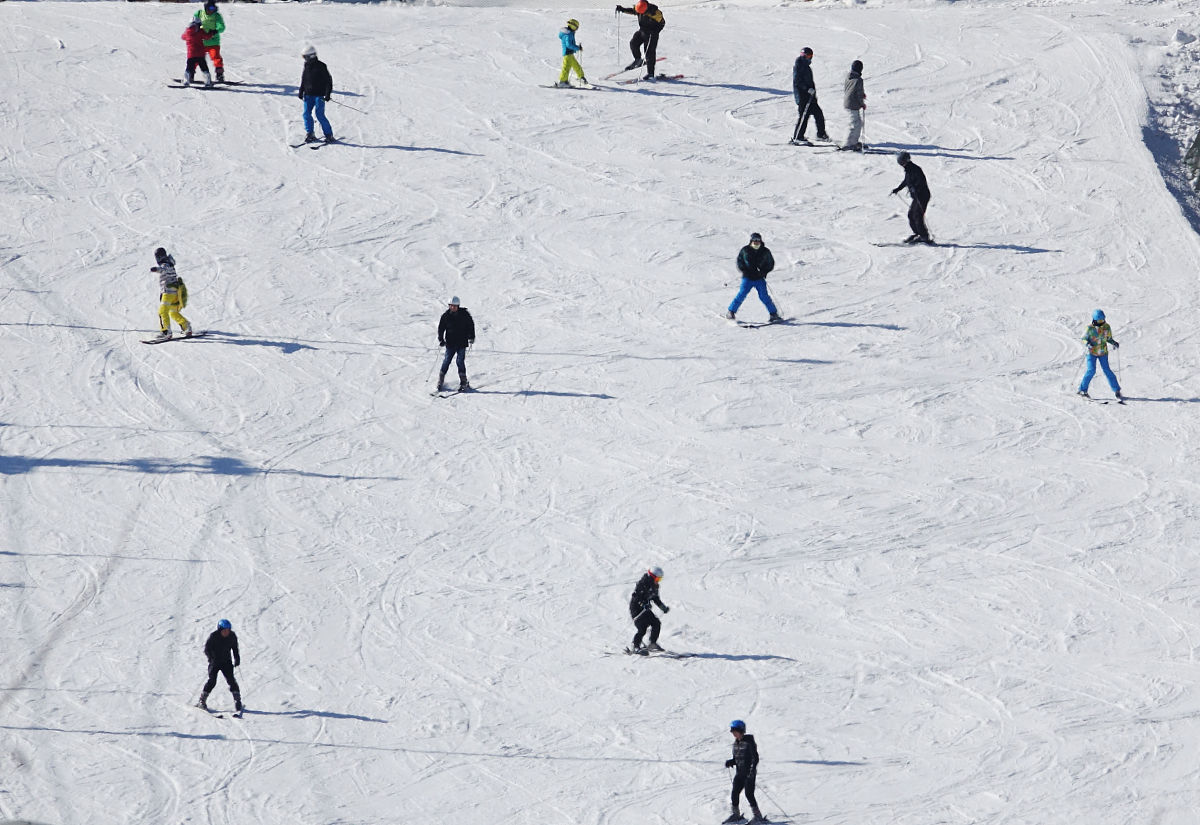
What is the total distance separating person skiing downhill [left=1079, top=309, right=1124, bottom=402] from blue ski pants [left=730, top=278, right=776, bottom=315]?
3.84 meters

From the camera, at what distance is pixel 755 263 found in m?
19.2

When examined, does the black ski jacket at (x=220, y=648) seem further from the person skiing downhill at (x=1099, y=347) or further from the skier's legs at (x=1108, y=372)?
the skier's legs at (x=1108, y=372)

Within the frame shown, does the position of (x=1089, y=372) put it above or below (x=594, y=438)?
above

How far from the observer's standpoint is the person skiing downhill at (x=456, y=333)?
58.6ft

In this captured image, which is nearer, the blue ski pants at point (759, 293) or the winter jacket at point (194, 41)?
the blue ski pants at point (759, 293)

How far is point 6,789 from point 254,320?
8989mm

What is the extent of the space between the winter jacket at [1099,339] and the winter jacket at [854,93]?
23.0 feet

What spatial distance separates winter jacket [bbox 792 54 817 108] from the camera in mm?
24078

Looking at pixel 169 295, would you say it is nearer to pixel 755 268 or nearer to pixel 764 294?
pixel 755 268

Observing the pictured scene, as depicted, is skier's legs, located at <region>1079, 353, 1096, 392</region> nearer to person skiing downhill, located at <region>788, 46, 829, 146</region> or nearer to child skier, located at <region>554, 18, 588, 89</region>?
person skiing downhill, located at <region>788, 46, 829, 146</region>

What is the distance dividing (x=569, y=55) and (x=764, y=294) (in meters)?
8.41

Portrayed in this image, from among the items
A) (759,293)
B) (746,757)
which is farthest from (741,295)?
(746,757)

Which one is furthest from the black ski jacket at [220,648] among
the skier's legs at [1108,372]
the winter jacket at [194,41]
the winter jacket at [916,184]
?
the winter jacket at [194,41]

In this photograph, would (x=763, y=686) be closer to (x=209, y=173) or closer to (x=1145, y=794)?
(x=1145, y=794)
